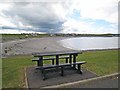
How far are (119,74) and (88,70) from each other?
4.44ft

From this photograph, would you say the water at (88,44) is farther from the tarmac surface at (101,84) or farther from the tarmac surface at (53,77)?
the tarmac surface at (101,84)

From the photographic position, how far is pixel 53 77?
253 inches

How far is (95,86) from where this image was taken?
5305 millimetres

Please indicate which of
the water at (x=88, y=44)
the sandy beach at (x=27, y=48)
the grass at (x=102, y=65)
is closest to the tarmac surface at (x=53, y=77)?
the grass at (x=102, y=65)

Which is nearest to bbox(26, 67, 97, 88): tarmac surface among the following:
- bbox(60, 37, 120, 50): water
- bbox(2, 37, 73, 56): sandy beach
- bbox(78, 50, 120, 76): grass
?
bbox(78, 50, 120, 76): grass

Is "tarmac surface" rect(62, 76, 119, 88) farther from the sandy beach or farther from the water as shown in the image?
the water

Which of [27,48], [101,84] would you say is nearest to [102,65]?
[101,84]

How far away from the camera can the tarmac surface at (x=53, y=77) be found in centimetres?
579

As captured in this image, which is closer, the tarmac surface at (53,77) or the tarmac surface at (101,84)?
the tarmac surface at (101,84)

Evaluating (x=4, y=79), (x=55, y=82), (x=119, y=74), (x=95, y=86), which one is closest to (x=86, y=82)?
(x=95, y=86)

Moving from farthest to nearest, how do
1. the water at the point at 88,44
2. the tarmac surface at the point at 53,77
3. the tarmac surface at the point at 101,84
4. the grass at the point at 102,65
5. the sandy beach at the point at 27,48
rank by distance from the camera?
the water at the point at 88,44 < the sandy beach at the point at 27,48 < the grass at the point at 102,65 < the tarmac surface at the point at 53,77 < the tarmac surface at the point at 101,84

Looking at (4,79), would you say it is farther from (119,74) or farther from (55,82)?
(119,74)

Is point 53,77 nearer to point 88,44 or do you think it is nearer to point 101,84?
point 101,84

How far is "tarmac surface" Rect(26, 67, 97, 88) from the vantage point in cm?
579
